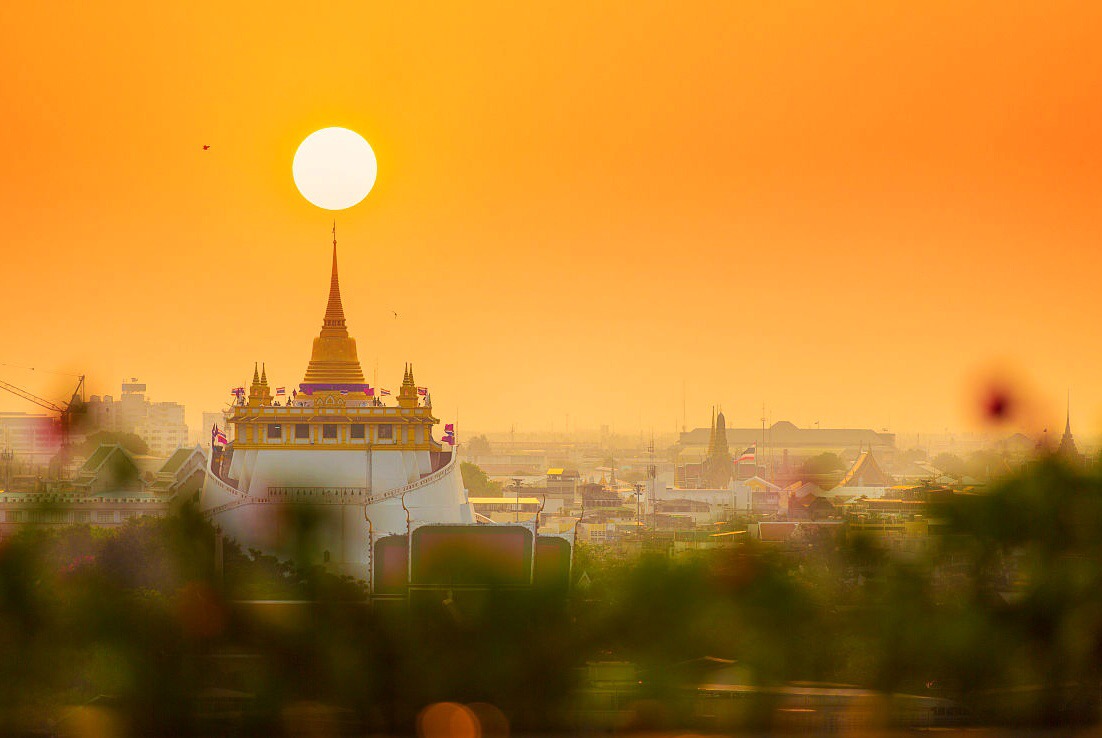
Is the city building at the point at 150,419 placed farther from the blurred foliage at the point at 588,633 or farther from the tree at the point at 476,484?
the blurred foliage at the point at 588,633

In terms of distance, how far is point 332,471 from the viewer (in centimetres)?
4362

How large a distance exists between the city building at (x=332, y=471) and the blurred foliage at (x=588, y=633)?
10592mm

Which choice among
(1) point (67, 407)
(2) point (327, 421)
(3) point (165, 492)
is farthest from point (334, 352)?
(1) point (67, 407)

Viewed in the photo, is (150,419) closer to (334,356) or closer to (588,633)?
(334,356)

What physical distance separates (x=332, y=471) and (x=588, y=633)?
57.8ft

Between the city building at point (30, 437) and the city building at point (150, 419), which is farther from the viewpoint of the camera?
the city building at point (150, 419)

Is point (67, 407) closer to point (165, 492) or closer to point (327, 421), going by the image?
point (165, 492)

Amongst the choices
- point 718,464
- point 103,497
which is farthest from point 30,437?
point 103,497

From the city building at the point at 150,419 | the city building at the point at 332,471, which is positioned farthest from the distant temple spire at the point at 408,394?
the city building at the point at 150,419

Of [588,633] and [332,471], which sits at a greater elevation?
[332,471]

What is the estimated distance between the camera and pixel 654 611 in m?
27.9

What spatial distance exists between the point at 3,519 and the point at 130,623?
2543 centimetres

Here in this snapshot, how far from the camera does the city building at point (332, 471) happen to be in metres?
41.9

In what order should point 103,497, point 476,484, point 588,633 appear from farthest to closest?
point 476,484
point 103,497
point 588,633
